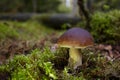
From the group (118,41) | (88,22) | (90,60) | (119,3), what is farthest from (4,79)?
(119,3)

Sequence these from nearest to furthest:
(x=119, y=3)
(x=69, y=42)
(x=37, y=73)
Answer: (x=37, y=73) < (x=69, y=42) < (x=119, y=3)

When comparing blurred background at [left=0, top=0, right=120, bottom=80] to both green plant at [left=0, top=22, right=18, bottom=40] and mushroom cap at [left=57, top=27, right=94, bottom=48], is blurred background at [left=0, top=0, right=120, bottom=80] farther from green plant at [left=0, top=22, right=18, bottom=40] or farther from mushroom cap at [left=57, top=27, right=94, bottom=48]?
mushroom cap at [left=57, top=27, right=94, bottom=48]

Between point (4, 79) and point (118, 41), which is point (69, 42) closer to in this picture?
point (4, 79)

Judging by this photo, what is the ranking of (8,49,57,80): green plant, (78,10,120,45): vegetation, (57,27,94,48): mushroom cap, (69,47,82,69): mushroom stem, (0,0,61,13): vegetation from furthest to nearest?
(0,0,61,13): vegetation
(78,10,120,45): vegetation
(69,47,82,69): mushroom stem
(57,27,94,48): mushroom cap
(8,49,57,80): green plant

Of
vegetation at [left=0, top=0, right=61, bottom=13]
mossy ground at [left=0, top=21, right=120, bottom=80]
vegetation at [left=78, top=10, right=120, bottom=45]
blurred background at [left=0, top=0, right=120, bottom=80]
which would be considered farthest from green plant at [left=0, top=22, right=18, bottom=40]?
vegetation at [left=0, top=0, right=61, bottom=13]

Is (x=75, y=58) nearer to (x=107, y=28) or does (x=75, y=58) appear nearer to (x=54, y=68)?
(x=54, y=68)

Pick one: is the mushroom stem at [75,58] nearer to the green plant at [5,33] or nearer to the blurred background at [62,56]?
the blurred background at [62,56]

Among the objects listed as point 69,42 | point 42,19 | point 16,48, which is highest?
point 69,42

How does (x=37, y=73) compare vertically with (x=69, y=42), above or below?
below
